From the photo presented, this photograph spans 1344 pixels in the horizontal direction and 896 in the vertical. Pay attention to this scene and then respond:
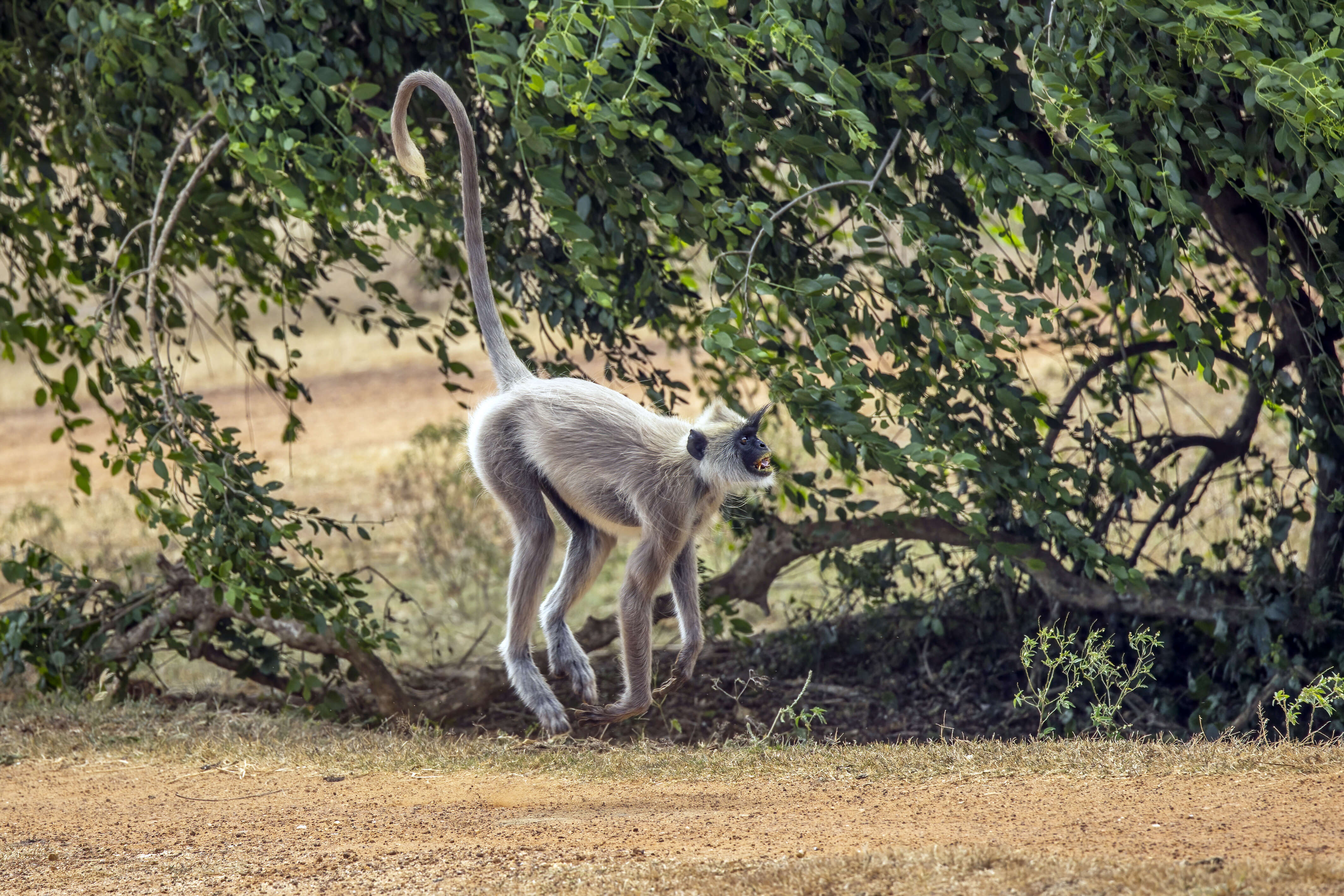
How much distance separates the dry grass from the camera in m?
4.28

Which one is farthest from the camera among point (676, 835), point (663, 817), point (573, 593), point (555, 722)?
point (573, 593)

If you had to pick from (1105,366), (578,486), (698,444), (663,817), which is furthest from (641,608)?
(1105,366)

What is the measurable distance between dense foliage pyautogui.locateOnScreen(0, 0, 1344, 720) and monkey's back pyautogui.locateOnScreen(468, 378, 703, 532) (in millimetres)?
399

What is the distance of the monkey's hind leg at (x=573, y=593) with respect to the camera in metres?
4.42

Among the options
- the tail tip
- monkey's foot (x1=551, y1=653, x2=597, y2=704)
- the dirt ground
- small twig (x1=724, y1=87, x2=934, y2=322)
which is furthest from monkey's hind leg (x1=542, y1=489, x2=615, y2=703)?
the tail tip

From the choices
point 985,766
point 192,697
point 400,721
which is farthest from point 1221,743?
point 192,697

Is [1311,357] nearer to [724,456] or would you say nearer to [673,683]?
[724,456]

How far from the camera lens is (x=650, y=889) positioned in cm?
326

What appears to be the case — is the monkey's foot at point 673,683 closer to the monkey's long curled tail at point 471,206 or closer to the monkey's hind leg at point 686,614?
the monkey's hind leg at point 686,614

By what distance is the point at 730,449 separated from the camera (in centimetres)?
418

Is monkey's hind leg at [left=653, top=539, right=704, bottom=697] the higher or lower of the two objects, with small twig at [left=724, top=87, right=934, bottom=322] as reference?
lower

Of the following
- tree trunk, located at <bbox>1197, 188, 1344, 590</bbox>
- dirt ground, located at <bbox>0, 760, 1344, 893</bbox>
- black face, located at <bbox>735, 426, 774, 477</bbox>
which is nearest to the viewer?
dirt ground, located at <bbox>0, 760, 1344, 893</bbox>

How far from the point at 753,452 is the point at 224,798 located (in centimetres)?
221

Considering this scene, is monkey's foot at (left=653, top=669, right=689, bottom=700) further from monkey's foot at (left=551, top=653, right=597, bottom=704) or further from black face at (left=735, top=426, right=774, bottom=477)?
black face at (left=735, top=426, right=774, bottom=477)
